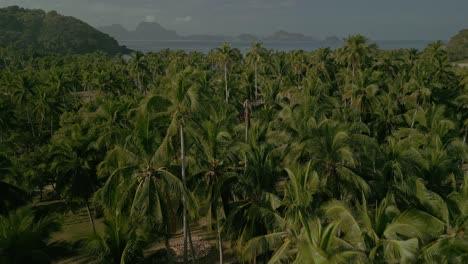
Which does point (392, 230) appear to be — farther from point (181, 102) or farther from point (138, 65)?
point (138, 65)

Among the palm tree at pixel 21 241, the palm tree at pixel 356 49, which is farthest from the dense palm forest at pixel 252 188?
the palm tree at pixel 356 49

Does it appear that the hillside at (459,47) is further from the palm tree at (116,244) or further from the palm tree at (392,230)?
the palm tree at (116,244)

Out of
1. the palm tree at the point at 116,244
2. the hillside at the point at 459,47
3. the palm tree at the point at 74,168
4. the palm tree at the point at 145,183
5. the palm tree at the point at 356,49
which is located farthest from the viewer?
the hillside at the point at 459,47

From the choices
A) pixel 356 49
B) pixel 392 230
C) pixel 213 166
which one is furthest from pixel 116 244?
pixel 356 49

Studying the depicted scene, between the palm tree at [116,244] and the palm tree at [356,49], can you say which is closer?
the palm tree at [116,244]

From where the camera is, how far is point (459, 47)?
151000mm

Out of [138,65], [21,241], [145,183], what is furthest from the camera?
[138,65]

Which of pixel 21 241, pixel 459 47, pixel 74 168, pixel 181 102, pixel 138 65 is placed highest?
pixel 459 47

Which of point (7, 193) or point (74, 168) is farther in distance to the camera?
point (74, 168)

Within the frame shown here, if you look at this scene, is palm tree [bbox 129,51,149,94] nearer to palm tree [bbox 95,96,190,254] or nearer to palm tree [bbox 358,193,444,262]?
palm tree [bbox 95,96,190,254]

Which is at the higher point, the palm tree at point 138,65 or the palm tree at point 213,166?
the palm tree at point 138,65

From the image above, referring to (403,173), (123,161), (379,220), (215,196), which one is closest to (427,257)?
(379,220)

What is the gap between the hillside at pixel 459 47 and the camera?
144 metres

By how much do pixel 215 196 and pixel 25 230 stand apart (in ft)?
28.2
